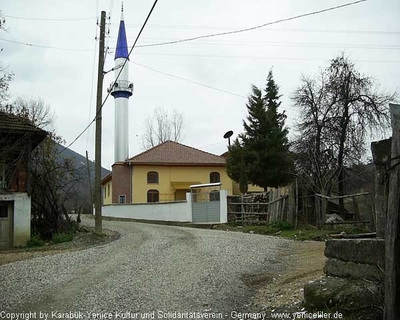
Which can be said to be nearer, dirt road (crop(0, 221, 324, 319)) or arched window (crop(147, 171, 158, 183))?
dirt road (crop(0, 221, 324, 319))

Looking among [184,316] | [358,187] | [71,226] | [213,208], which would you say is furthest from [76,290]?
[358,187]

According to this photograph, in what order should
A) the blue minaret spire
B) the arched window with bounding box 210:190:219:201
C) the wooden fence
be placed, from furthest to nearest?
the blue minaret spire < the arched window with bounding box 210:190:219:201 < the wooden fence

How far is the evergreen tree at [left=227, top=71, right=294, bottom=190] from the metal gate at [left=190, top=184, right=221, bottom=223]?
277 inches

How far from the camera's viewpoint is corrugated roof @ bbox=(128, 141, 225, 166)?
45531 millimetres

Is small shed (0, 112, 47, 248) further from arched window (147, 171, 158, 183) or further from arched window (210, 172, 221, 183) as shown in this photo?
arched window (210, 172, 221, 183)

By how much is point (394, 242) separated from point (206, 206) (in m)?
23.3

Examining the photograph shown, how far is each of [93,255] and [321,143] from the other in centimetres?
1812

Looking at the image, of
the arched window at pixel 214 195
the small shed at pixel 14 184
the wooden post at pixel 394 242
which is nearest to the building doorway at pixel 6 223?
the small shed at pixel 14 184

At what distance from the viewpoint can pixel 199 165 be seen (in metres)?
46.5

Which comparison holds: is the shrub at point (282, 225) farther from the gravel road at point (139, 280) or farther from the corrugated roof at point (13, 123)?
the corrugated roof at point (13, 123)

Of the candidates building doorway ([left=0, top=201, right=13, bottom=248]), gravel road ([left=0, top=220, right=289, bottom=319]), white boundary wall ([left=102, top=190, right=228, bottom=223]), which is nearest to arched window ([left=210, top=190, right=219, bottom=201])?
white boundary wall ([left=102, top=190, right=228, bottom=223])

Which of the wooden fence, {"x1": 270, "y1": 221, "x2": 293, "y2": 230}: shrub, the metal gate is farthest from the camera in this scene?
the metal gate

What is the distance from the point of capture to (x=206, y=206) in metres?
27.9

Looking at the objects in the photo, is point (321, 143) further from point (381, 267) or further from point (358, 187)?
point (381, 267)
